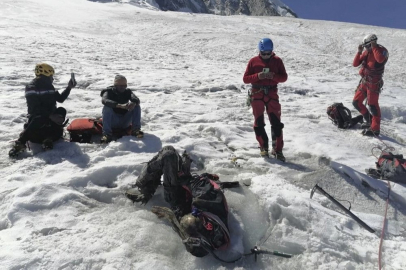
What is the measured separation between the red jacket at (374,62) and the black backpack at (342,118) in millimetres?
967

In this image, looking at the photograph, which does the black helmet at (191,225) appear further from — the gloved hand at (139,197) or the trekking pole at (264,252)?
the gloved hand at (139,197)

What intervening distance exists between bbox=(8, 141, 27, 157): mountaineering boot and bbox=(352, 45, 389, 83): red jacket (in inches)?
292

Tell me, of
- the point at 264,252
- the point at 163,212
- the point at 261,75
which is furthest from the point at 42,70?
the point at 264,252

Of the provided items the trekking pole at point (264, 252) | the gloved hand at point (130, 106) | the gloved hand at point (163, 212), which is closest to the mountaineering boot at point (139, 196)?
the gloved hand at point (163, 212)

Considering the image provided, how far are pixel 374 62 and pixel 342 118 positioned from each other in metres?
1.50

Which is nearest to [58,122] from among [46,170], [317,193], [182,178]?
[46,170]

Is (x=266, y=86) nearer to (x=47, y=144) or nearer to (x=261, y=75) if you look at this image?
(x=261, y=75)

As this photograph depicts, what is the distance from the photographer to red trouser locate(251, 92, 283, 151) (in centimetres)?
604

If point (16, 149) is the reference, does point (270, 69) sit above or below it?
above

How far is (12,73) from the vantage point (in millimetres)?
11547

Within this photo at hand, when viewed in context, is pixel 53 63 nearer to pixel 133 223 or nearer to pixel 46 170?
pixel 46 170

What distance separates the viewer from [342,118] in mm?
8461

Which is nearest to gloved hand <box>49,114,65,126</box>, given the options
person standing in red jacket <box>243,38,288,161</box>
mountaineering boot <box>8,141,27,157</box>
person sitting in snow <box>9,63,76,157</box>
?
person sitting in snow <box>9,63,76,157</box>

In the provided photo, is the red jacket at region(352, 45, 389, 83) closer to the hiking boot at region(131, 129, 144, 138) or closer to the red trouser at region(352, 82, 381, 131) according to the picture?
the red trouser at region(352, 82, 381, 131)
